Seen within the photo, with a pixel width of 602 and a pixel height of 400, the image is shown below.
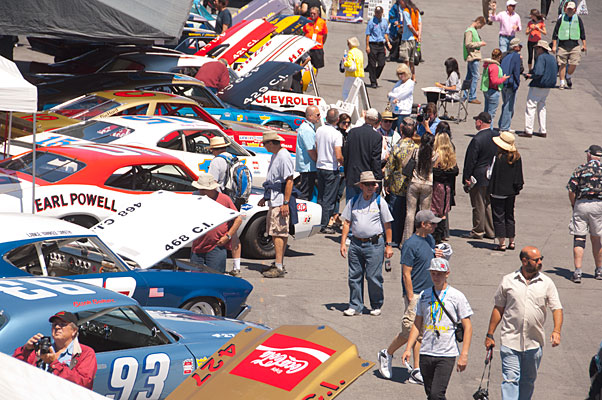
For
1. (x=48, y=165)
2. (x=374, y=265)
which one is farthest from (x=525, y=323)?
(x=48, y=165)

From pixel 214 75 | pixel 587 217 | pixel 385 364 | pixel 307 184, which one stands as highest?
pixel 214 75

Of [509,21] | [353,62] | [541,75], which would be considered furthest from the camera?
[509,21]

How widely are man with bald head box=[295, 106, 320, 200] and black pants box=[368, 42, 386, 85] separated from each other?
9.25 meters

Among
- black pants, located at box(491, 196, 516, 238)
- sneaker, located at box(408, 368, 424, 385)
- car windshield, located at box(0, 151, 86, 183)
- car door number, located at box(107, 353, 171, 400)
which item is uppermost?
car windshield, located at box(0, 151, 86, 183)

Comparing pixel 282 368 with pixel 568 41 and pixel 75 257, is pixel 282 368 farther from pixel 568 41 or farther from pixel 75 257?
pixel 568 41

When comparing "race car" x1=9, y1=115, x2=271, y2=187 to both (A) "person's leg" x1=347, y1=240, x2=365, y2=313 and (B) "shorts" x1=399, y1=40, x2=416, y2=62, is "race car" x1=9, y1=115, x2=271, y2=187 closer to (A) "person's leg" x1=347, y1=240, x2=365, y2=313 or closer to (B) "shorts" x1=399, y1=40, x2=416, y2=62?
(A) "person's leg" x1=347, y1=240, x2=365, y2=313

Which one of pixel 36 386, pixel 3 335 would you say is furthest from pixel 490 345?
pixel 36 386

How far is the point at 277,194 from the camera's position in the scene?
11.0m

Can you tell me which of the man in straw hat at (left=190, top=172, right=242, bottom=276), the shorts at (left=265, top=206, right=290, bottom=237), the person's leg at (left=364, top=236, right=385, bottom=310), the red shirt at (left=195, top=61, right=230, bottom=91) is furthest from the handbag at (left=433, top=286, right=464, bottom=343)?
the red shirt at (left=195, top=61, right=230, bottom=91)

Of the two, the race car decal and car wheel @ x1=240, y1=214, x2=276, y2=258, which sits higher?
the race car decal

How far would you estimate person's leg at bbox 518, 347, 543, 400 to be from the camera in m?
7.38

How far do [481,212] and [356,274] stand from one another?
14.1 ft

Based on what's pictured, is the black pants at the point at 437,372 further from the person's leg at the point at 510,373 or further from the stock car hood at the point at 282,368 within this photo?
the stock car hood at the point at 282,368

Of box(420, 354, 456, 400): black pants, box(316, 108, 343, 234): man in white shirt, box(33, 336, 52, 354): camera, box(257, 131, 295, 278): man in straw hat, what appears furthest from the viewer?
box(316, 108, 343, 234): man in white shirt
